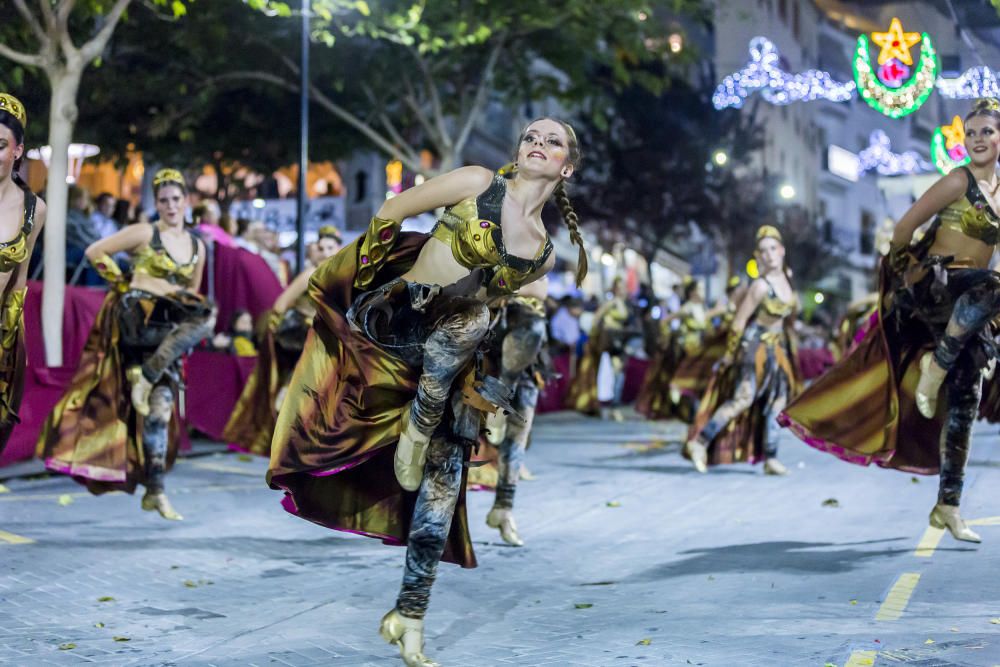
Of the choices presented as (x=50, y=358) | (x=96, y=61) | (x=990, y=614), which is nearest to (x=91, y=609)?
(x=990, y=614)

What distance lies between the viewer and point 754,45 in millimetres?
22641

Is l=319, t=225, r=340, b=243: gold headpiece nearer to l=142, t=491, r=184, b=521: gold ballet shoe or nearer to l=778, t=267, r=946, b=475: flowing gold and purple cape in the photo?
l=142, t=491, r=184, b=521: gold ballet shoe

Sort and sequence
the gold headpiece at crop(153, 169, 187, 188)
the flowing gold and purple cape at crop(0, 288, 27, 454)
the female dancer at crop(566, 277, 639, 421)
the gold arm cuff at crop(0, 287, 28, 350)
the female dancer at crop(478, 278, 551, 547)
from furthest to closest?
the female dancer at crop(566, 277, 639, 421) → the gold headpiece at crop(153, 169, 187, 188) → the female dancer at crop(478, 278, 551, 547) → the flowing gold and purple cape at crop(0, 288, 27, 454) → the gold arm cuff at crop(0, 287, 28, 350)

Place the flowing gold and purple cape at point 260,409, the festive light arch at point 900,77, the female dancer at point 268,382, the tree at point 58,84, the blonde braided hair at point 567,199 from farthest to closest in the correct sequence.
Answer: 1. the festive light arch at point 900,77
2. the tree at point 58,84
3. the flowing gold and purple cape at point 260,409
4. the female dancer at point 268,382
5. the blonde braided hair at point 567,199

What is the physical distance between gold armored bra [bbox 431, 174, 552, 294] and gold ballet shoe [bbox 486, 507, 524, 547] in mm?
3389

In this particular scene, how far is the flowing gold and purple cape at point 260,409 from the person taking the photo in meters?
12.1

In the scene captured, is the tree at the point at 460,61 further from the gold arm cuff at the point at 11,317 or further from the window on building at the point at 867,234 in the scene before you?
the window on building at the point at 867,234

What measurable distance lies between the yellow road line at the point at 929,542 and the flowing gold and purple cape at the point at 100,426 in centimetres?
490

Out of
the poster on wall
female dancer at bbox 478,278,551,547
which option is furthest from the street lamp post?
female dancer at bbox 478,278,551,547

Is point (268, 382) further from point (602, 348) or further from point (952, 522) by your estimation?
point (602, 348)

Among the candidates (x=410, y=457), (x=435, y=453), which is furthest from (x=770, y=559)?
(x=410, y=457)

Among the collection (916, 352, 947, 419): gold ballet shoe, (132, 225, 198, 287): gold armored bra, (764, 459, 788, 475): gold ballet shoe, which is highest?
(132, 225, 198, 287): gold armored bra

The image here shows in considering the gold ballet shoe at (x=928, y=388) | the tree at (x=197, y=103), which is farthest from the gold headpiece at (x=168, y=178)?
the tree at (x=197, y=103)

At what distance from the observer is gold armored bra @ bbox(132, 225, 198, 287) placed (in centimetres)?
957
